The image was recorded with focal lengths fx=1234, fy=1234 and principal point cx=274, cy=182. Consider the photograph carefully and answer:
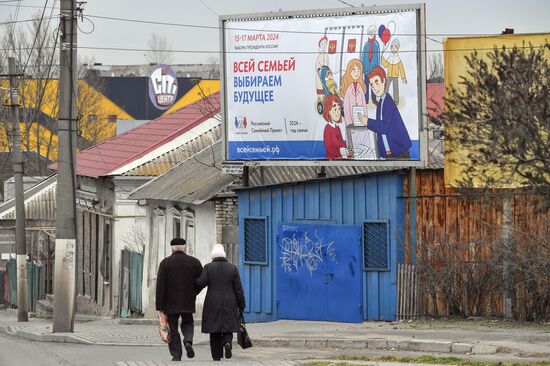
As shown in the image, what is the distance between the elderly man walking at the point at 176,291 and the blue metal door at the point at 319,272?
7.66m

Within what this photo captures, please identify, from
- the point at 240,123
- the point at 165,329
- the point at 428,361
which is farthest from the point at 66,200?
the point at 428,361

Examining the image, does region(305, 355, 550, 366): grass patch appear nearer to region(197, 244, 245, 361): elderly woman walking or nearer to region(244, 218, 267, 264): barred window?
region(197, 244, 245, 361): elderly woman walking

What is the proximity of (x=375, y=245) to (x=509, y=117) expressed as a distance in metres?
12.3

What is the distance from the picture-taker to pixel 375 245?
23031 mm

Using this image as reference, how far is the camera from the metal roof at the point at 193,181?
26703mm

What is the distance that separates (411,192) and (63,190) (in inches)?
261

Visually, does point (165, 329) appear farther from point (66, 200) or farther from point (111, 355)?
point (66, 200)

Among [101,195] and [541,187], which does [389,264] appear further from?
[101,195]

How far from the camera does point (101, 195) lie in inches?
1420

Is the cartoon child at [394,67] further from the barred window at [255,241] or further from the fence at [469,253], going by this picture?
the barred window at [255,241]

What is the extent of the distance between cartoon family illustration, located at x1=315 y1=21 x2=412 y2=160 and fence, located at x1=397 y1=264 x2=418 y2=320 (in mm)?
2246

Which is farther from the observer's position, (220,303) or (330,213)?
(330,213)

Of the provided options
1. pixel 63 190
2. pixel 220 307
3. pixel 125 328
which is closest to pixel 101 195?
pixel 125 328

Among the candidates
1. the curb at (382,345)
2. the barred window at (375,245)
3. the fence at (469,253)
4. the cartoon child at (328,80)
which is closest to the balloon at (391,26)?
the cartoon child at (328,80)
